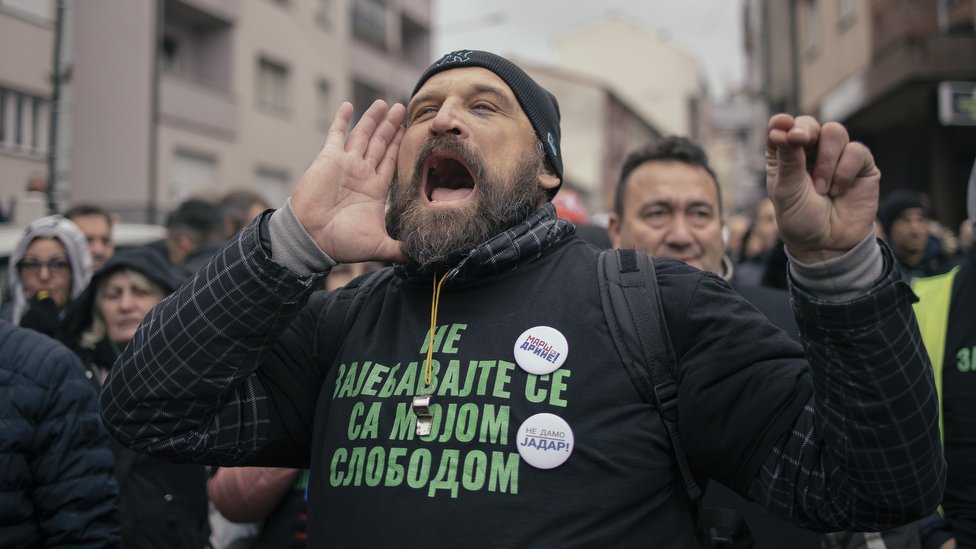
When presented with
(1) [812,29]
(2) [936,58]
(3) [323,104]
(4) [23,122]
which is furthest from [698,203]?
(3) [323,104]

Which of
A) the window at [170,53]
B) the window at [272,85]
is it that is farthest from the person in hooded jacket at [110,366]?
the window at [272,85]

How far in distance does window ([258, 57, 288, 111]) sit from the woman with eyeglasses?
19841 millimetres

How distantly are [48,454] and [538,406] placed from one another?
1791 millimetres

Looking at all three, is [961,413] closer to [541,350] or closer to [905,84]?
[541,350]

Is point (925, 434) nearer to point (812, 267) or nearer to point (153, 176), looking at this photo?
point (812, 267)

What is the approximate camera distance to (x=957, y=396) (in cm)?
298

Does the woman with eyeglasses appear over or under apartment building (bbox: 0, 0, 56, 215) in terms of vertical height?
under

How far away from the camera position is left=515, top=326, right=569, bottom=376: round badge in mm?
1973

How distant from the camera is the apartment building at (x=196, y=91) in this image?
1923cm

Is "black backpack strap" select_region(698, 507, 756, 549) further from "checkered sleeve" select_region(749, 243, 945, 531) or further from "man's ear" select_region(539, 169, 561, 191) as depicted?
"man's ear" select_region(539, 169, 561, 191)

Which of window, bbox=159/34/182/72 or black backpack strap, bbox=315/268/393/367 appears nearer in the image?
black backpack strap, bbox=315/268/393/367

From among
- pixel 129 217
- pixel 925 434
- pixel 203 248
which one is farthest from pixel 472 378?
pixel 129 217

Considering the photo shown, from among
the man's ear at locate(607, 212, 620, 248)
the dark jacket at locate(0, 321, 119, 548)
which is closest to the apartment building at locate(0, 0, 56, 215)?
the man's ear at locate(607, 212, 620, 248)

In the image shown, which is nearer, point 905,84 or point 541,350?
point 541,350
